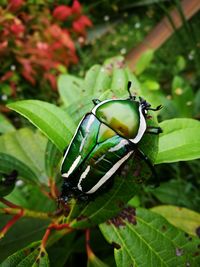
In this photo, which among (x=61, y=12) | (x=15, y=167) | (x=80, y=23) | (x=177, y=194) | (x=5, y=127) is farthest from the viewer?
(x=80, y=23)

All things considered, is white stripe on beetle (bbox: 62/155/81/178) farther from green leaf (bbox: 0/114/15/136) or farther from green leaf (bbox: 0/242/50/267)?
green leaf (bbox: 0/114/15/136)

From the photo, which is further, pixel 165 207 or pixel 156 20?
pixel 156 20

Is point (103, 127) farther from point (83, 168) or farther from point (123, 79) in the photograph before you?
point (123, 79)

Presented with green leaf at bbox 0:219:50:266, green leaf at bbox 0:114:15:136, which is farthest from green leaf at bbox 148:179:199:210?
green leaf at bbox 0:114:15:136

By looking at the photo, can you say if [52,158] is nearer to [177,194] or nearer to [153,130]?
[153,130]

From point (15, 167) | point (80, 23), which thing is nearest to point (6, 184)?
point (15, 167)

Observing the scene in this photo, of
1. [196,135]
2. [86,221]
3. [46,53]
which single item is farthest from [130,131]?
[46,53]

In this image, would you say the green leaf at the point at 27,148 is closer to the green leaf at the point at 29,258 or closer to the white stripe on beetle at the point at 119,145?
the green leaf at the point at 29,258
